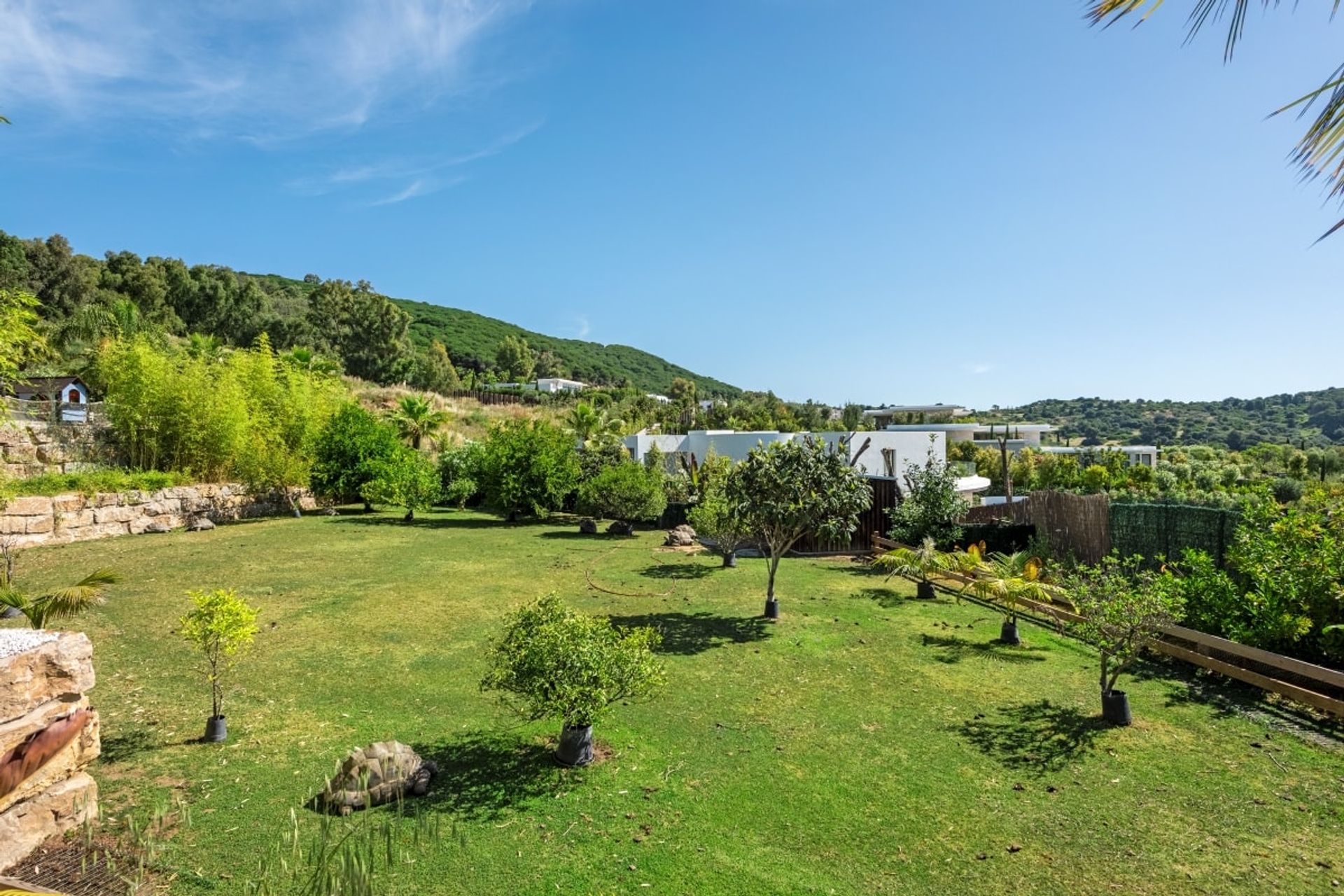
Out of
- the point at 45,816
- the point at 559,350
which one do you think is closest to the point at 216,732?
the point at 45,816

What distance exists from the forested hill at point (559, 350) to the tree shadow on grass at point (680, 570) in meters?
73.3

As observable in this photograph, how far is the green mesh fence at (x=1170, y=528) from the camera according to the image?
31.3 ft

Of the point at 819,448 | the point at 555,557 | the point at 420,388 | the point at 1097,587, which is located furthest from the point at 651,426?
the point at 1097,587

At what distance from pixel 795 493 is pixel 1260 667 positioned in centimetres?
558

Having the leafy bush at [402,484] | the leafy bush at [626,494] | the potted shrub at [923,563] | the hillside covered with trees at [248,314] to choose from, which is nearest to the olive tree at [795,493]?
the potted shrub at [923,563]

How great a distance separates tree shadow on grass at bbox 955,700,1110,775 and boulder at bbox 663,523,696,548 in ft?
36.0

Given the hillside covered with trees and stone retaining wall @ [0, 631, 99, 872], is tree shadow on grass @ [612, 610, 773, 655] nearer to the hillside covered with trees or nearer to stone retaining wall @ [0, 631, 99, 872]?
stone retaining wall @ [0, 631, 99, 872]

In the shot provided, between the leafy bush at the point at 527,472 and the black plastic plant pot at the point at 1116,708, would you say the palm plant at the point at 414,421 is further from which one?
the black plastic plant pot at the point at 1116,708

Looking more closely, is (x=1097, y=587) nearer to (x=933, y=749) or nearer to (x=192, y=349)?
(x=933, y=749)

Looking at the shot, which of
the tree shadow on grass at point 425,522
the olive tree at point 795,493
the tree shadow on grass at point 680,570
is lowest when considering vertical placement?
→ the tree shadow on grass at point 680,570

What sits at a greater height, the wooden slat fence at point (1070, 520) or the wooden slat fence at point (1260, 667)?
the wooden slat fence at point (1070, 520)

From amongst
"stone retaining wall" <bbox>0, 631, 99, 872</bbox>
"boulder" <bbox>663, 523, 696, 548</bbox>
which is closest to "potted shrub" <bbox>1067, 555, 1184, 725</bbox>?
"stone retaining wall" <bbox>0, 631, 99, 872</bbox>

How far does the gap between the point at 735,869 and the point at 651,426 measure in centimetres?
4163

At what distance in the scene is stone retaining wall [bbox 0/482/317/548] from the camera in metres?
14.4
